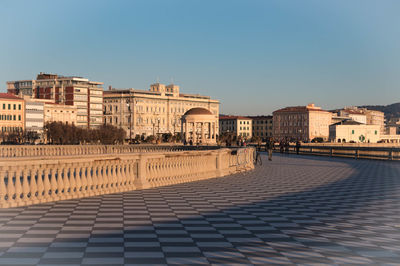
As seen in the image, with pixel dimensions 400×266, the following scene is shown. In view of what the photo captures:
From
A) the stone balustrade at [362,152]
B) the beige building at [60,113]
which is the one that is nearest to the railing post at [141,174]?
the stone balustrade at [362,152]

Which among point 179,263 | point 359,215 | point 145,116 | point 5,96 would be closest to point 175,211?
point 359,215

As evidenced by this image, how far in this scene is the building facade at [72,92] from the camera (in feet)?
518

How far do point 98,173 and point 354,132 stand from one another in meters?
179

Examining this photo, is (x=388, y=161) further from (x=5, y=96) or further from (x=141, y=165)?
(x=5, y=96)

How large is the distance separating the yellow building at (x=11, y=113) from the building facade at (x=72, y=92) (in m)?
21.9

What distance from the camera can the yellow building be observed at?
12644cm

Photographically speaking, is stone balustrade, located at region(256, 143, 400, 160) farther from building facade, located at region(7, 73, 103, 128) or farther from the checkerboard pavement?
building facade, located at region(7, 73, 103, 128)

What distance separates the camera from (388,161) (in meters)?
46.2

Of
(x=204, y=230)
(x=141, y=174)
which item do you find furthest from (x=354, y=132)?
(x=204, y=230)

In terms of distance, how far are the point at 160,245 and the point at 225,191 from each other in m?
9.85

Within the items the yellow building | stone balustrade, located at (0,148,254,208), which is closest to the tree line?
the yellow building

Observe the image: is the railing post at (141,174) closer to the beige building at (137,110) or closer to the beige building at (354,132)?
the beige building at (137,110)

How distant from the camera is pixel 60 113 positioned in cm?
15088

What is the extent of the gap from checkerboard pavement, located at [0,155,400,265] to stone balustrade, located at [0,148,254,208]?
18.8 inches
